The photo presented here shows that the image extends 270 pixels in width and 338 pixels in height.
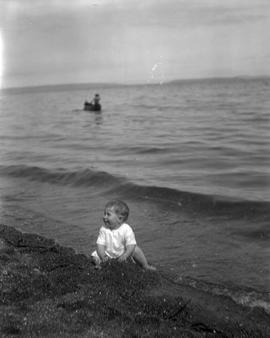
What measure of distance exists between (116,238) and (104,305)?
88.3 inches

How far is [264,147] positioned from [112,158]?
9964 mm

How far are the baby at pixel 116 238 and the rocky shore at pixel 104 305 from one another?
0.30m

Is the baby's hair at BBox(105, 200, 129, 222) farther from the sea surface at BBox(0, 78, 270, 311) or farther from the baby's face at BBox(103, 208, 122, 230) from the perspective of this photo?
the sea surface at BBox(0, 78, 270, 311)

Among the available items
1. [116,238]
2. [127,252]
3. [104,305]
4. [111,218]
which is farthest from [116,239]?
[104,305]

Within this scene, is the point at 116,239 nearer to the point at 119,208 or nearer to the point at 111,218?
the point at 111,218

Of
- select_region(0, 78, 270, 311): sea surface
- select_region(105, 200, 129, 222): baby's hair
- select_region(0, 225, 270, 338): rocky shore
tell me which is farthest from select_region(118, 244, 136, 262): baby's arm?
select_region(0, 78, 270, 311): sea surface

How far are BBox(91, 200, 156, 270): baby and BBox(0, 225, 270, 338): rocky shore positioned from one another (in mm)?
301

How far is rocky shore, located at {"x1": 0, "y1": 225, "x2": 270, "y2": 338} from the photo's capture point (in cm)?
759

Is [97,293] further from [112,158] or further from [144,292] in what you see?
[112,158]

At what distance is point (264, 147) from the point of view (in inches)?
1412

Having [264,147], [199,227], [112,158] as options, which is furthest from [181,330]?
[264,147]

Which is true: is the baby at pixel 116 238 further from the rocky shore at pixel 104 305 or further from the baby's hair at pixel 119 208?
the rocky shore at pixel 104 305

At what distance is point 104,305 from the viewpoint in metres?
8.42

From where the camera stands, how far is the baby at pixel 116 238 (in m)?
10.4
